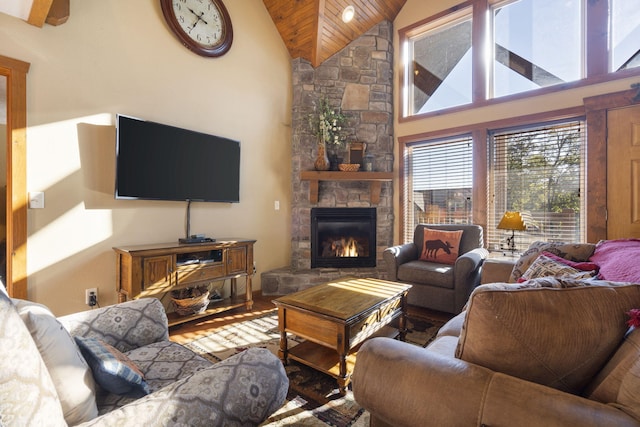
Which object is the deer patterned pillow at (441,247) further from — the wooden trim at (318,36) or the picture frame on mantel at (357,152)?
the wooden trim at (318,36)

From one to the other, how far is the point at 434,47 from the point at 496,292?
433cm

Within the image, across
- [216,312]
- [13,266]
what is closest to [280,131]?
[216,312]

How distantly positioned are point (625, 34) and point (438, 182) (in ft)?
7.27

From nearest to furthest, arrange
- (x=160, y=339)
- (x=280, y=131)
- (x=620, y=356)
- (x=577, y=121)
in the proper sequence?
(x=620, y=356) → (x=160, y=339) → (x=577, y=121) → (x=280, y=131)

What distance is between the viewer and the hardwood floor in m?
2.50

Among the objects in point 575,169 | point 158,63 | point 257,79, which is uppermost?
point 257,79

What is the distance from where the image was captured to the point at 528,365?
766 mm

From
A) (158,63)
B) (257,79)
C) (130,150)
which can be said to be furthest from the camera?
(257,79)

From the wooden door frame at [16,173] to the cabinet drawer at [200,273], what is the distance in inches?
41.2

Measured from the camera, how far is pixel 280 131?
4031 mm

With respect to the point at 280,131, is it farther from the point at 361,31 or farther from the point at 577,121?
the point at 577,121

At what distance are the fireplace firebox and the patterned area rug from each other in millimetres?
1342

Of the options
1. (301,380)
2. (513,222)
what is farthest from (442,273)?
(301,380)

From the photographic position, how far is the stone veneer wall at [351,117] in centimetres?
403
